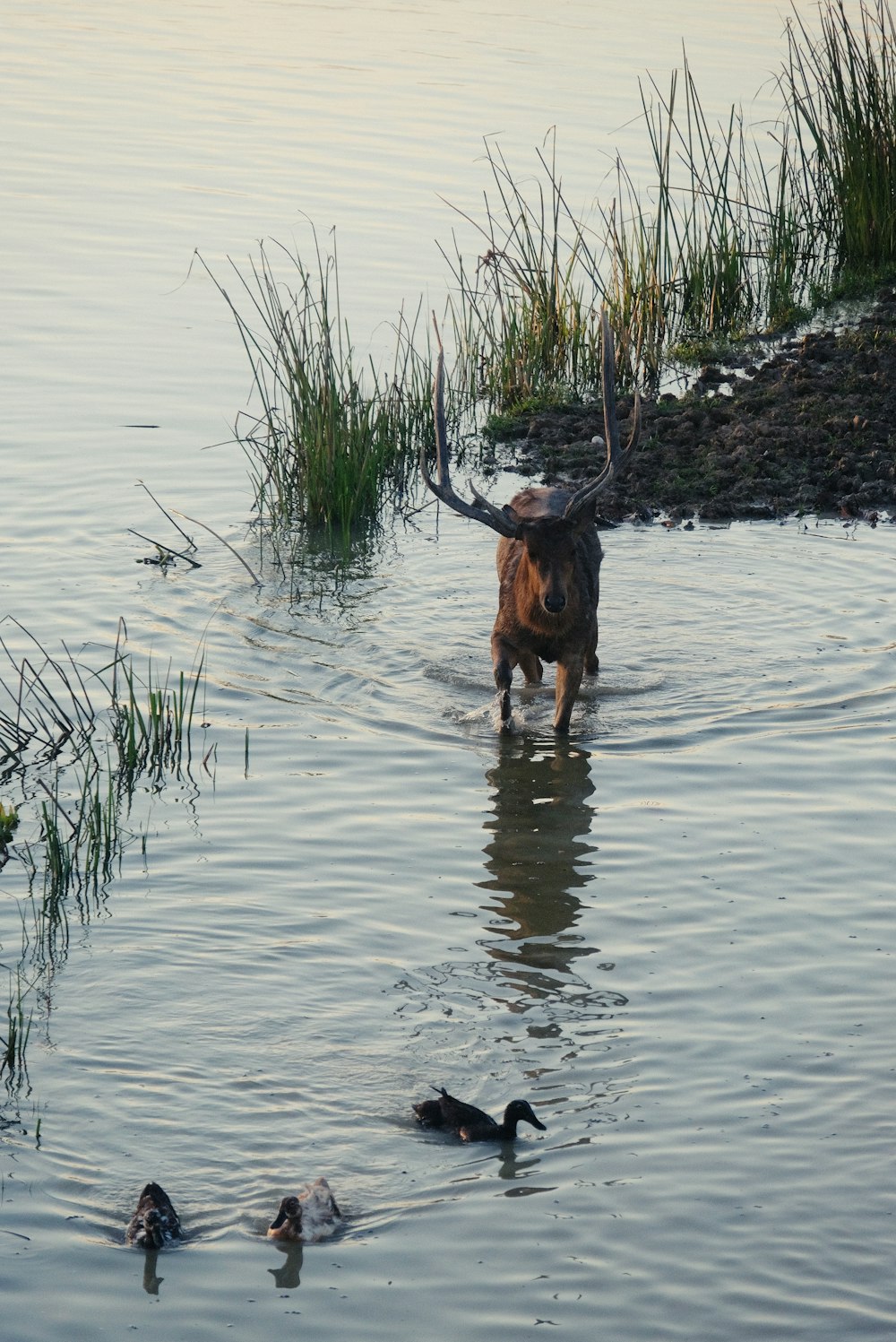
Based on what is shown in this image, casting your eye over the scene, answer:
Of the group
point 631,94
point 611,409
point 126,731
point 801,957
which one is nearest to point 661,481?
point 611,409

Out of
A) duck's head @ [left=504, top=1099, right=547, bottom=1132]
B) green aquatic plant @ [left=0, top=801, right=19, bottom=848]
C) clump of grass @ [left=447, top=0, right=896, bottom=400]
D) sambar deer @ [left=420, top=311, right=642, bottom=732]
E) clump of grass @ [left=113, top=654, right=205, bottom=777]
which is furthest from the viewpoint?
clump of grass @ [left=447, top=0, right=896, bottom=400]

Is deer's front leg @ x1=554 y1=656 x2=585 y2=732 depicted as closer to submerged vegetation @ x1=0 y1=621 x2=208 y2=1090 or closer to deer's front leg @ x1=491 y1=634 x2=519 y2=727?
deer's front leg @ x1=491 y1=634 x2=519 y2=727

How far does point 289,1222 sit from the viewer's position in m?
5.01

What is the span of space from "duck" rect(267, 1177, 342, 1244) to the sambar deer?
4369 millimetres

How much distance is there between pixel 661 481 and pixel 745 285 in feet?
14.4

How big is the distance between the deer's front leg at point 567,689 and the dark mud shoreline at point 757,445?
11.5 feet

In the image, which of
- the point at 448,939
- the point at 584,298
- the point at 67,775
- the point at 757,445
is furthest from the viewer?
the point at 584,298

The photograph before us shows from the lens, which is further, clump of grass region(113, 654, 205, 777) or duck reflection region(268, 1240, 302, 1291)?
clump of grass region(113, 654, 205, 777)

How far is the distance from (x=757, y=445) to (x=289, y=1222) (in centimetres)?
981

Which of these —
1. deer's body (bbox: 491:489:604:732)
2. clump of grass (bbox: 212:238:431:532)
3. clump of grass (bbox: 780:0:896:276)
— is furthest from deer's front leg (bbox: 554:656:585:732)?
clump of grass (bbox: 780:0:896:276)

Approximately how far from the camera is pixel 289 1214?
5.01 meters

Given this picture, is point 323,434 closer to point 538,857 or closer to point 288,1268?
point 538,857

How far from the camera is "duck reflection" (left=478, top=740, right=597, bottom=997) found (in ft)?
23.0

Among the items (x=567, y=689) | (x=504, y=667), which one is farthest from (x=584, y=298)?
(x=567, y=689)
